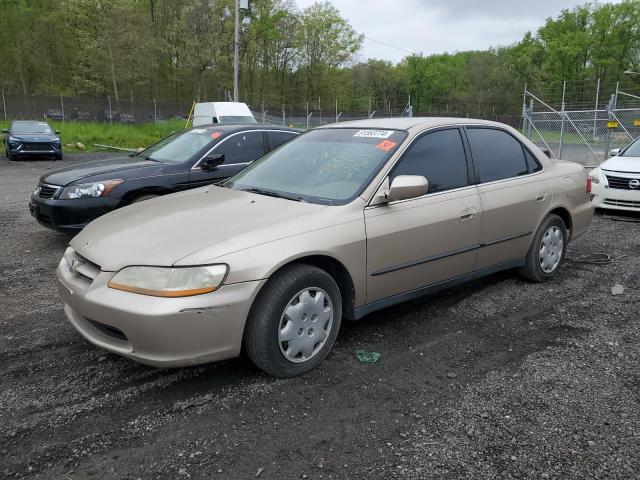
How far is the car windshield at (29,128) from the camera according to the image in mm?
18719

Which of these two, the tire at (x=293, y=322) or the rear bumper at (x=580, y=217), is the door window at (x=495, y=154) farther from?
the tire at (x=293, y=322)

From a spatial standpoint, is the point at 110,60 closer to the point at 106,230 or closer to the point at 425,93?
the point at 106,230

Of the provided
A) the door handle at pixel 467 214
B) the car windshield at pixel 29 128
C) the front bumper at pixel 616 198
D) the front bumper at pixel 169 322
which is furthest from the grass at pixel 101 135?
the front bumper at pixel 169 322

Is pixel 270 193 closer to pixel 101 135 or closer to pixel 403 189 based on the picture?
pixel 403 189

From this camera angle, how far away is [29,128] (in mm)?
19000

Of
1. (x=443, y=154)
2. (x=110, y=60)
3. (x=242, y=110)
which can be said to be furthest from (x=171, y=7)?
(x=443, y=154)

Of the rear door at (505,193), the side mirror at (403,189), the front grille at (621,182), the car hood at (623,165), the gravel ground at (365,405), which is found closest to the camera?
the gravel ground at (365,405)

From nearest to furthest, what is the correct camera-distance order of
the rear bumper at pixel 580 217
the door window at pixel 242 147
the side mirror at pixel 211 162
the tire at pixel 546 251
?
the tire at pixel 546 251, the rear bumper at pixel 580 217, the side mirror at pixel 211 162, the door window at pixel 242 147

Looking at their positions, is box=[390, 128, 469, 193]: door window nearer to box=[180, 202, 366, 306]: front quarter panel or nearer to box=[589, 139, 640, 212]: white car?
box=[180, 202, 366, 306]: front quarter panel

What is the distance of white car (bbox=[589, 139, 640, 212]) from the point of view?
8258mm

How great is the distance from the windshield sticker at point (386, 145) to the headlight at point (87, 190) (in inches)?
140

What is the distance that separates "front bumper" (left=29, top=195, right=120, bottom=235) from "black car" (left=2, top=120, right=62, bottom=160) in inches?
539

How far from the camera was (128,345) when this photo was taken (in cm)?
291

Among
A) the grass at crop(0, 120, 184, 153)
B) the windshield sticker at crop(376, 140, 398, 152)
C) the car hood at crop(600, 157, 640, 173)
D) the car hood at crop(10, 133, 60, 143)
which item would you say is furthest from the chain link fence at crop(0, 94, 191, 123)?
A: the windshield sticker at crop(376, 140, 398, 152)
